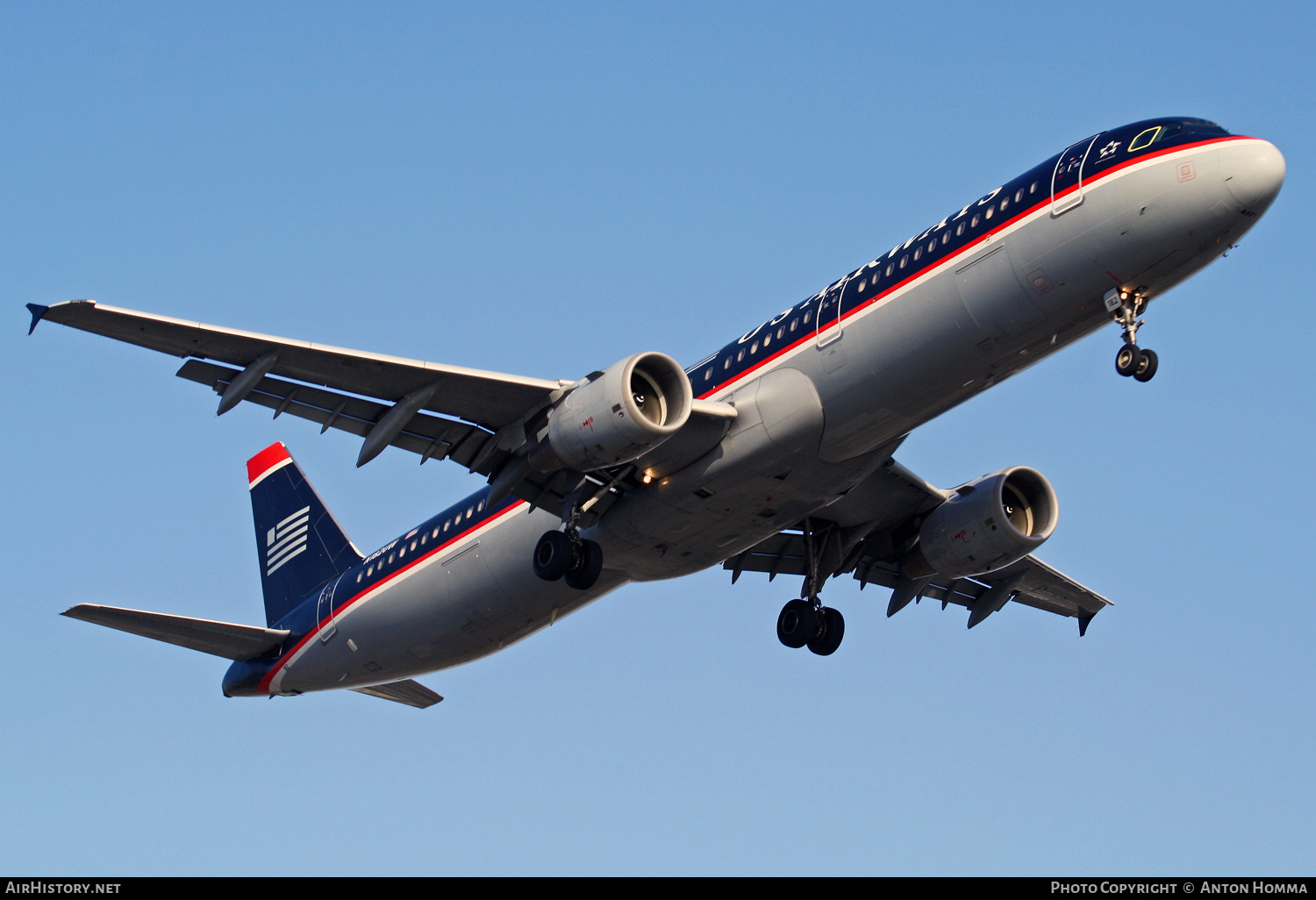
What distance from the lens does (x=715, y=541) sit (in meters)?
28.0

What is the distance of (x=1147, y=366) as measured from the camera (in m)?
23.1

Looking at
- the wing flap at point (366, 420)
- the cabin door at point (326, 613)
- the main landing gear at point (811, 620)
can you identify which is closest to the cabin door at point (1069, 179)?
the main landing gear at point (811, 620)

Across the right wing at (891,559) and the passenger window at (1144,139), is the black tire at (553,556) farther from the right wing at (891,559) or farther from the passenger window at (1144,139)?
the passenger window at (1144,139)

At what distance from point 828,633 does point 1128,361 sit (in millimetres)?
11431

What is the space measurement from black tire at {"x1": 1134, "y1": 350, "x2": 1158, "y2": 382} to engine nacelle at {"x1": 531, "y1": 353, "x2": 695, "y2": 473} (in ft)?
25.2

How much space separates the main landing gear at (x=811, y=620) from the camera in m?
31.9

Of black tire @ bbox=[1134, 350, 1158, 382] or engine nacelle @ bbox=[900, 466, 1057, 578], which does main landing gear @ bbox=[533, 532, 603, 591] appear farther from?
black tire @ bbox=[1134, 350, 1158, 382]

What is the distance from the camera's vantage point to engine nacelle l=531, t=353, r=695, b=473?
24.4m

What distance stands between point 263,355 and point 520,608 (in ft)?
27.0

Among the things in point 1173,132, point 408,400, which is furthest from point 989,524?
point 408,400
